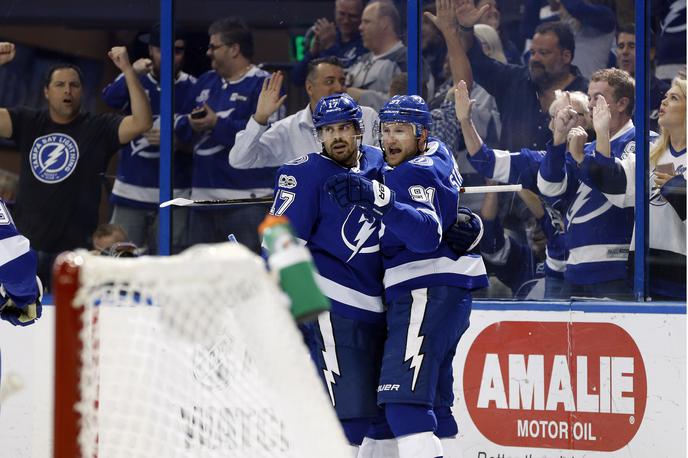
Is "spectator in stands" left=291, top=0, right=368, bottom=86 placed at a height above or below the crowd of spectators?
above

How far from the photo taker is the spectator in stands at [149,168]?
5.69 metres

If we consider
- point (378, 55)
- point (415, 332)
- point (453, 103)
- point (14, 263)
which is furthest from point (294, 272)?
point (378, 55)

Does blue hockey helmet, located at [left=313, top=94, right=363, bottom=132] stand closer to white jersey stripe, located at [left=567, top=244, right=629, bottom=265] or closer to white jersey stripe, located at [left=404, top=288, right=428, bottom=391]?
white jersey stripe, located at [left=404, top=288, right=428, bottom=391]

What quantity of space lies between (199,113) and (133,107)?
31 centimetres

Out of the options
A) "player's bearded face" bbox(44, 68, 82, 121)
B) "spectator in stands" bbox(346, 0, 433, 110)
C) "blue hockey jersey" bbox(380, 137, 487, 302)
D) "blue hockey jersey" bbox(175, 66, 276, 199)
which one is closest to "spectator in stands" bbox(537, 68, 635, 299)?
"spectator in stands" bbox(346, 0, 433, 110)

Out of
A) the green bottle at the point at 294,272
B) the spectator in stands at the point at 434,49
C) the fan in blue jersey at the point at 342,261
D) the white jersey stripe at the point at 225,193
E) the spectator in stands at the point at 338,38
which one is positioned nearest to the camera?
the green bottle at the point at 294,272

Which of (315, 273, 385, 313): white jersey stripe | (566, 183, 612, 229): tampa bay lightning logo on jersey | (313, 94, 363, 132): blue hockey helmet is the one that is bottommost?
(315, 273, 385, 313): white jersey stripe

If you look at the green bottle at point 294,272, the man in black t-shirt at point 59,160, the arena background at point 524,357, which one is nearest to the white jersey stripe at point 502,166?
the arena background at point 524,357

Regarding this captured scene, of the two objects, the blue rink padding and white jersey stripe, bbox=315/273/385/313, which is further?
the blue rink padding

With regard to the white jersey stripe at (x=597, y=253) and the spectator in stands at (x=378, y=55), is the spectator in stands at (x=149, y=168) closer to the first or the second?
the spectator in stands at (x=378, y=55)

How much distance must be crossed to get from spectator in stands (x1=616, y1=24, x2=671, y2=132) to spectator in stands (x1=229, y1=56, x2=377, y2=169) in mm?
1237

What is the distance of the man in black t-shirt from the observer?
5836mm

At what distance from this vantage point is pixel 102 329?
213 cm

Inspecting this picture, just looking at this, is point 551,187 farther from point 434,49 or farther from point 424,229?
point 424,229
